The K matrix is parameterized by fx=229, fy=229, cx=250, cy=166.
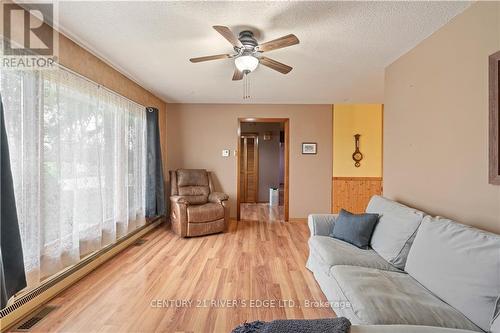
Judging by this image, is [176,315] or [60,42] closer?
[176,315]

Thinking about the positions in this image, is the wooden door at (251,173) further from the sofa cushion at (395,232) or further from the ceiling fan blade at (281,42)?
the ceiling fan blade at (281,42)

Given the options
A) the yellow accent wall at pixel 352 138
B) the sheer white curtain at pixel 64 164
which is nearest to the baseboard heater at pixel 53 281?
the sheer white curtain at pixel 64 164

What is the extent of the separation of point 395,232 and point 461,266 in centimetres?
64

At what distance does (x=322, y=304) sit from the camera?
6.55 feet

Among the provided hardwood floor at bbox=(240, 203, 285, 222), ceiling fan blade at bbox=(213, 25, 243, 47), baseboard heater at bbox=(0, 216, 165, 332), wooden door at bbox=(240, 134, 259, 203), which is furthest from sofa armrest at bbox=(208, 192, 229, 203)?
ceiling fan blade at bbox=(213, 25, 243, 47)

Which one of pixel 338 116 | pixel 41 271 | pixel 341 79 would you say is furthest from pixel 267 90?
pixel 41 271

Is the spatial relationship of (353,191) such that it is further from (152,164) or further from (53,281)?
(53,281)

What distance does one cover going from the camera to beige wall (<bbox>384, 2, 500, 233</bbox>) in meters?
1.60

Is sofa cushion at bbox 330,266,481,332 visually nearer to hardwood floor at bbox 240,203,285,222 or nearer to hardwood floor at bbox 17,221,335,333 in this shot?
hardwood floor at bbox 17,221,335,333

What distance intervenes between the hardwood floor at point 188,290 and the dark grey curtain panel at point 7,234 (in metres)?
0.42

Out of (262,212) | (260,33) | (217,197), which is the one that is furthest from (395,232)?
(262,212)

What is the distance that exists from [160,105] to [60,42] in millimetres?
2386

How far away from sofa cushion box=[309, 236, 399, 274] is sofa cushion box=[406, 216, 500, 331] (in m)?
0.27

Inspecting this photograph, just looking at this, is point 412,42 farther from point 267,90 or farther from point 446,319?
point 446,319
